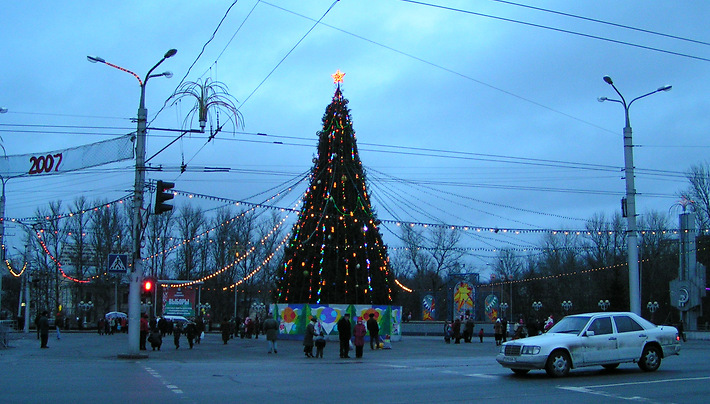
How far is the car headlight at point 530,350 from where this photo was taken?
1616 cm

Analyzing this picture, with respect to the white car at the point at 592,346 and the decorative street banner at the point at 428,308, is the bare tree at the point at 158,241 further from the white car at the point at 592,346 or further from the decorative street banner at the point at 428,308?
the white car at the point at 592,346

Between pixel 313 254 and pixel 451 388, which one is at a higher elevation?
pixel 313 254

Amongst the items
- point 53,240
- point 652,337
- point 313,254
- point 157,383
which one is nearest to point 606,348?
point 652,337

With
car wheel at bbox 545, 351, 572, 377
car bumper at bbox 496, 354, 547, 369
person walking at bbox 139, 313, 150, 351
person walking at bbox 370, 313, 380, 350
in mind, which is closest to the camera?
car bumper at bbox 496, 354, 547, 369

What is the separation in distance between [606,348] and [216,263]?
61318 mm

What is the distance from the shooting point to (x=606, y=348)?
16875 mm

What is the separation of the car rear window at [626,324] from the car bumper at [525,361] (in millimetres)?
2474

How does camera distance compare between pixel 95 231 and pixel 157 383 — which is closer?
pixel 157 383

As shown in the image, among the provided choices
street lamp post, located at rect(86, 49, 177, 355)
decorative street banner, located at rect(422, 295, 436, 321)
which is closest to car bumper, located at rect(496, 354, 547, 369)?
street lamp post, located at rect(86, 49, 177, 355)

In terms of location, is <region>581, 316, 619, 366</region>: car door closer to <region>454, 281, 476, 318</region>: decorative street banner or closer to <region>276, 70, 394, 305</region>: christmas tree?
<region>276, 70, 394, 305</region>: christmas tree

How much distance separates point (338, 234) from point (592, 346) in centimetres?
2305

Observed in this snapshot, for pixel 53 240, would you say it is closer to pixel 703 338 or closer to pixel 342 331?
pixel 342 331

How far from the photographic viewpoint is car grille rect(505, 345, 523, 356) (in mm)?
16500

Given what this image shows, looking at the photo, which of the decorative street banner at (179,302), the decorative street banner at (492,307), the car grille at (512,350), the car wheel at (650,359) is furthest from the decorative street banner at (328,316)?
the decorative street banner at (492,307)
